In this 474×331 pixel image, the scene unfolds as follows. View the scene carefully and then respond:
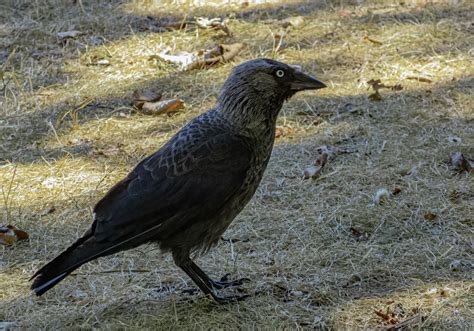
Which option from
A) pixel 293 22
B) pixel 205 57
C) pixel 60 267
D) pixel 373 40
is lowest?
pixel 205 57

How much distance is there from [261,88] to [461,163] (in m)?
2.00

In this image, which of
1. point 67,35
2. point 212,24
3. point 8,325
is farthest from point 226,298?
point 67,35

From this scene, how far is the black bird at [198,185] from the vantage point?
13.5 ft

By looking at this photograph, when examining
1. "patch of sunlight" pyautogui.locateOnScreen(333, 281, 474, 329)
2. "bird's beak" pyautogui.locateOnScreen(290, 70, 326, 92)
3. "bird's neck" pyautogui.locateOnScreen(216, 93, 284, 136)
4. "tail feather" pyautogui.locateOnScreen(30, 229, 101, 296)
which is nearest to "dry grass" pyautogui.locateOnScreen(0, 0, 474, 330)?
"patch of sunlight" pyautogui.locateOnScreen(333, 281, 474, 329)

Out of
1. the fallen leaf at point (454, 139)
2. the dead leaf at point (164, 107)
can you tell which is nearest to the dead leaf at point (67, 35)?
the dead leaf at point (164, 107)

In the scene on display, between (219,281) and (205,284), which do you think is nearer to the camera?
(205,284)

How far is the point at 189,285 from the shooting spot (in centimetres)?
473

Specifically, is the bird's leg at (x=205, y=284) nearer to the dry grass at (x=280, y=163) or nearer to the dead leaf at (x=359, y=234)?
the dry grass at (x=280, y=163)

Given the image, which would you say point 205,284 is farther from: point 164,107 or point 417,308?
point 164,107

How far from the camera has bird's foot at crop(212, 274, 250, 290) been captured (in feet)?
14.9

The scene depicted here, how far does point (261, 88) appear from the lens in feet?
14.7

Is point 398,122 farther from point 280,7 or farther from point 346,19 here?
point 280,7

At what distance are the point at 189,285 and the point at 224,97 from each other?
115 cm

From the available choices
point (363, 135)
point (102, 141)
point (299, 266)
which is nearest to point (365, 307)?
point (299, 266)
